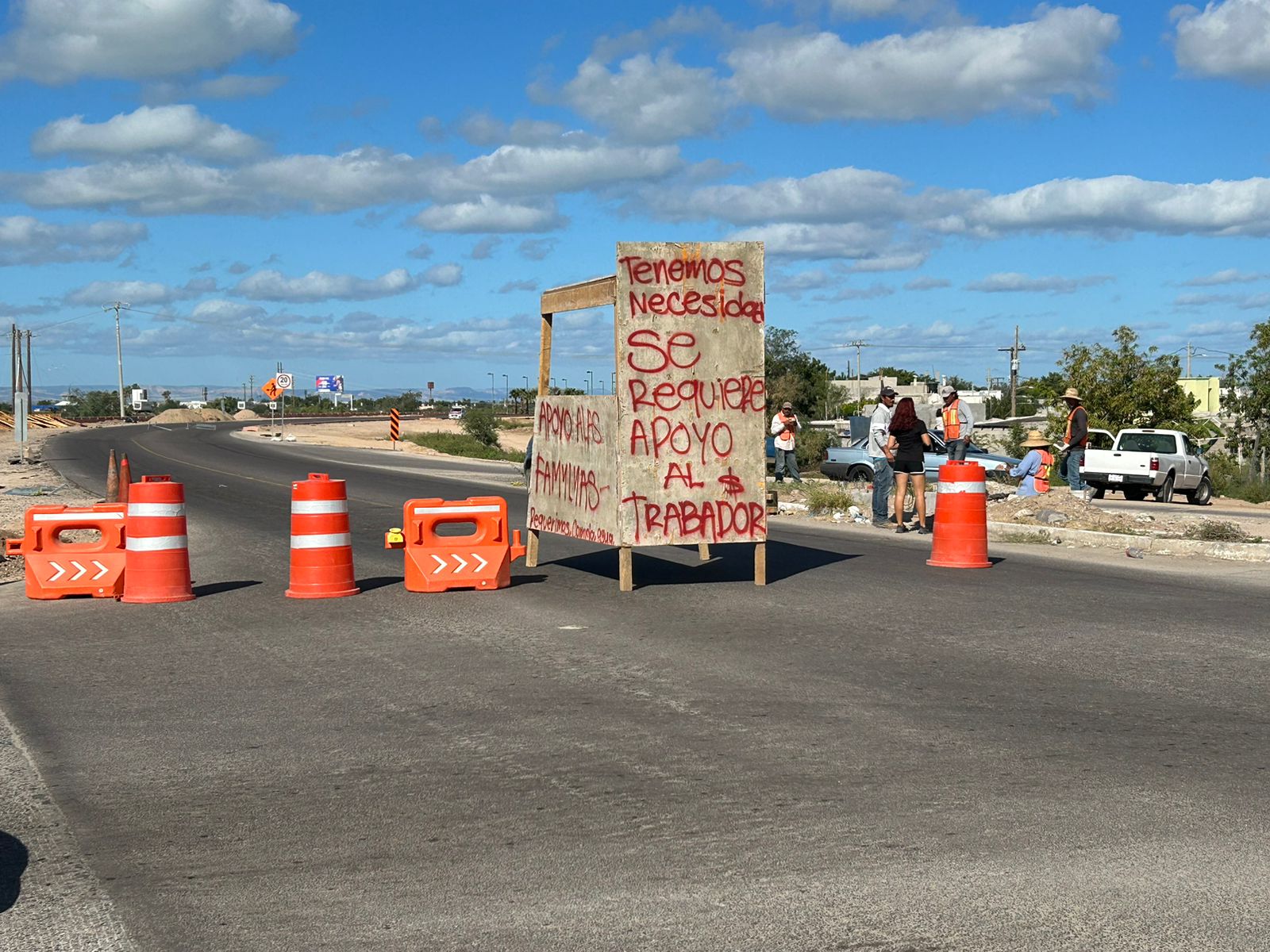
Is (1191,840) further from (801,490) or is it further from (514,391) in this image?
(514,391)

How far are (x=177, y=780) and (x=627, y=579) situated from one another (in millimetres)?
6194

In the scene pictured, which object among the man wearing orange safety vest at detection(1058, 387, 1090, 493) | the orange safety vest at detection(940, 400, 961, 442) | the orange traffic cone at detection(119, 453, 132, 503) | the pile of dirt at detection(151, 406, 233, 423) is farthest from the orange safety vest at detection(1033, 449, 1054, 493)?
the pile of dirt at detection(151, 406, 233, 423)

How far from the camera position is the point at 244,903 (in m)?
4.34

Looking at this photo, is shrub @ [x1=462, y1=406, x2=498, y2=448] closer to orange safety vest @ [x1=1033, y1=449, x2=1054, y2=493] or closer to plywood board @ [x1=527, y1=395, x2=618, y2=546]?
orange safety vest @ [x1=1033, y1=449, x2=1054, y2=493]

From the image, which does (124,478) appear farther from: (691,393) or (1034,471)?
(1034,471)

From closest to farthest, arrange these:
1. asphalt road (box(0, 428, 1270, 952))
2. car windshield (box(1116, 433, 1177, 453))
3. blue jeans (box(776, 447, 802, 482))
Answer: asphalt road (box(0, 428, 1270, 952)) < blue jeans (box(776, 447, 802, 482)) < car windshield (box(1116, 433, 1177, 453))

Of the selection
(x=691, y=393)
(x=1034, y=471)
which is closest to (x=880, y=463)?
(x=1034, y=471)

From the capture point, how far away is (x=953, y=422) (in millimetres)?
22516

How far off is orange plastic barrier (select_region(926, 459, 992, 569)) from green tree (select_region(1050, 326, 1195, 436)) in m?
35.9

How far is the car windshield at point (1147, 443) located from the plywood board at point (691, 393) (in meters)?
22.9

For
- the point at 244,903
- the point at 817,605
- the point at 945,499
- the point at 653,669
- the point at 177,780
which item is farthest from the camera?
the point at 945,499

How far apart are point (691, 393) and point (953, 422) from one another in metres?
11.7

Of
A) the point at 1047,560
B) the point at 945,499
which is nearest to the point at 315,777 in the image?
the point at 945,499

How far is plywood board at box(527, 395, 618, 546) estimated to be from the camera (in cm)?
1188
